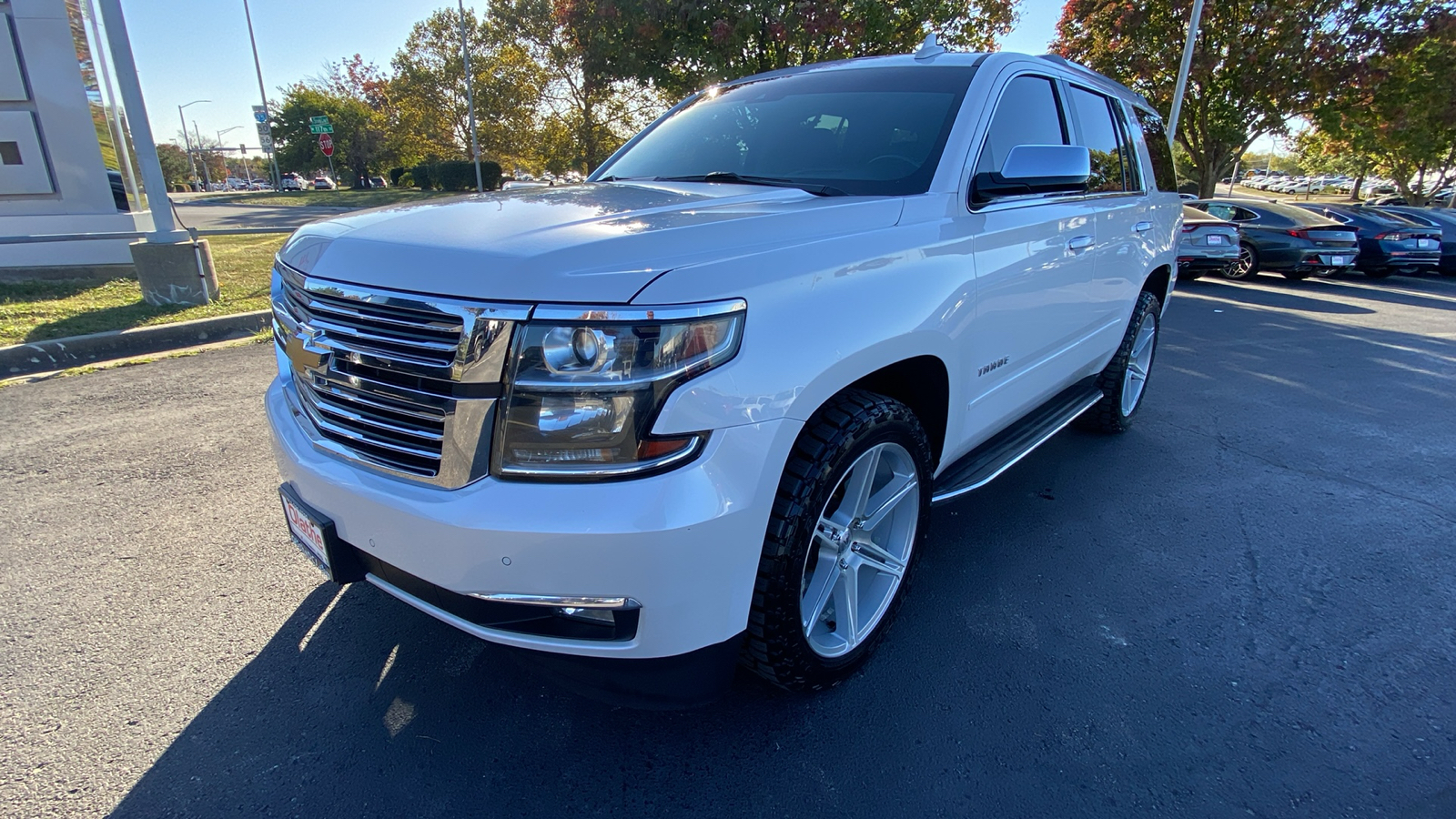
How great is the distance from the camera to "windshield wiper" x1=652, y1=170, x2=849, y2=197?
8.17 ft

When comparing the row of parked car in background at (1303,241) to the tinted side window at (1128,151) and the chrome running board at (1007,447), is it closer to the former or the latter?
the tinted side window at (1128,151)

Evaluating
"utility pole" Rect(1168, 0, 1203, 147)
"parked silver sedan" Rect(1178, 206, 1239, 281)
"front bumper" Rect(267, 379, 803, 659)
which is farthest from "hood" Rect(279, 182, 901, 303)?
"utility pole" Rect(1168, 0, 1203, 147)

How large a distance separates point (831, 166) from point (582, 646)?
193 cm

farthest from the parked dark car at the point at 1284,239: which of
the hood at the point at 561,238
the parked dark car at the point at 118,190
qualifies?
the parked dark car at the point at 118,190

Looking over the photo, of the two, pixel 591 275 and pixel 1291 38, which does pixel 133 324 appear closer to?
pixel 591 275

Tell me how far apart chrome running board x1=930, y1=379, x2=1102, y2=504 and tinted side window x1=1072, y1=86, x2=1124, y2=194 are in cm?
105

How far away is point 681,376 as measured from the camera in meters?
1.55

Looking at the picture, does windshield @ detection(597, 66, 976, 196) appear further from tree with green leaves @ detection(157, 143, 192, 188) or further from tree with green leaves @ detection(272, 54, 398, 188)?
tree with green leaves @ detection(157, 143, 192, 188)

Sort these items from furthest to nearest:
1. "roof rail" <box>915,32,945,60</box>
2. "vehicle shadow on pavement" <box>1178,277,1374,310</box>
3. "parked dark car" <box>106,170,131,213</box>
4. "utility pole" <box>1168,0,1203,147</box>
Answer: "utility pole" <box>1168,0,1203,147</box>
"vehicle shadow on pavement" <box>1178,277,1374,310</box>
"parked dark car" <box>106,170,131,213</box>
"roof rail" <box>915,32,945,60</box>

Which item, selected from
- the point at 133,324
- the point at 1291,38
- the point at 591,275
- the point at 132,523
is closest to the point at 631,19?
the point at 133,324

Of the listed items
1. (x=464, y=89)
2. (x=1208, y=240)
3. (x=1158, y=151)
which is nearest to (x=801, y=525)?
(x=1158, y=151)

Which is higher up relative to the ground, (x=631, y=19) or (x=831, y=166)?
(x=631, y=19)

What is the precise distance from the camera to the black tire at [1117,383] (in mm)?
4344

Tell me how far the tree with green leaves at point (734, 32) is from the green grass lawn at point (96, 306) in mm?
7384
